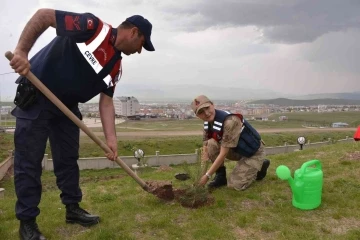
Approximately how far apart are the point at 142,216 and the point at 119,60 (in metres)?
2.16

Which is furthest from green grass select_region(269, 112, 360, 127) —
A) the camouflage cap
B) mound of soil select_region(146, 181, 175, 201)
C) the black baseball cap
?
the black baseball cap

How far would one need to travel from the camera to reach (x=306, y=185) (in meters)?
4.39

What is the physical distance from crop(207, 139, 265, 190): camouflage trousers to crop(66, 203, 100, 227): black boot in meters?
2.25

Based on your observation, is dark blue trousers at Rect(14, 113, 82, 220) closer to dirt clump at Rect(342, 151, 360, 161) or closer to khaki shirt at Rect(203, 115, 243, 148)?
khaki shirt at Rect(203, 115, 243, 148)

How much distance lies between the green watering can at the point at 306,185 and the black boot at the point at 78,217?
256cm

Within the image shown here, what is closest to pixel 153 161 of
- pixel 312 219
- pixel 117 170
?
pixel 117 170

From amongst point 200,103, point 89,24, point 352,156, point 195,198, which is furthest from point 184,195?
point 352,156

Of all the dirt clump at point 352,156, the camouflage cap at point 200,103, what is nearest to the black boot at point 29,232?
the camouflage cap at point 200,103

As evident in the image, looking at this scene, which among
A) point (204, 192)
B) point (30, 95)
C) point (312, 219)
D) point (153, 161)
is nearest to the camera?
point (30, 95)

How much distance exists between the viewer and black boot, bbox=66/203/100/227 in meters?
Answer: 4.01

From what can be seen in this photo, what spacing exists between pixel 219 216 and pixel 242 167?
124 centimetres

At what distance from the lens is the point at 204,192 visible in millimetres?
4637

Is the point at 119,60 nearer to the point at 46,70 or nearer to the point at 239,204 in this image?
the point at 46,70

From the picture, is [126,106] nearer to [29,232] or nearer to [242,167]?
[242,167]
